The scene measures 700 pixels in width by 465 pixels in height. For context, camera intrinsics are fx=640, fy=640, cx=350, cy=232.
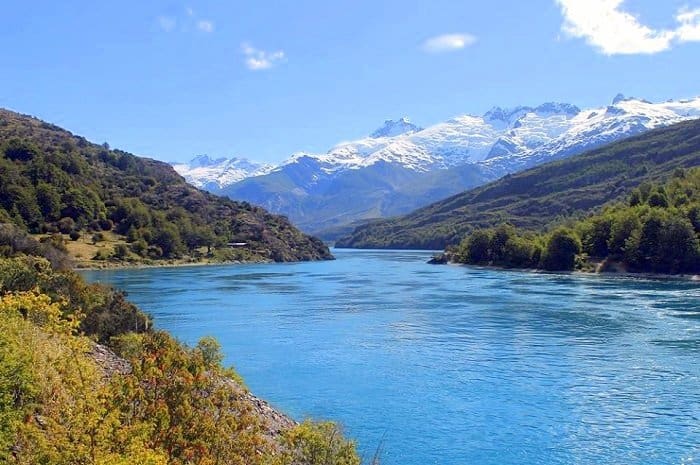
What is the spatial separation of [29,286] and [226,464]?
100ft

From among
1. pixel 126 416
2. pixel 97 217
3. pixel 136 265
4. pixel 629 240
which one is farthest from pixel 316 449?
pixel 97 217

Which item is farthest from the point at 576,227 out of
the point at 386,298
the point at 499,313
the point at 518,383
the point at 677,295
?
the point at 518,383

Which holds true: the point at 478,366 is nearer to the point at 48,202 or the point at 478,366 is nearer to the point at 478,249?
the point at 478,249

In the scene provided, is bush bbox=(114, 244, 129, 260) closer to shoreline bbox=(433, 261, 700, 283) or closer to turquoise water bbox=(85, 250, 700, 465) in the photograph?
turquoise water bbox=(85, 250, 700, 465)

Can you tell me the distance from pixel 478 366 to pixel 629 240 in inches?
3562

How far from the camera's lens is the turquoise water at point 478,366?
28.9 metres

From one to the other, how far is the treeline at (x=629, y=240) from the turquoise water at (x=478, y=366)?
27.7m

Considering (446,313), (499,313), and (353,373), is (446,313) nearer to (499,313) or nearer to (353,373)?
(499,313)

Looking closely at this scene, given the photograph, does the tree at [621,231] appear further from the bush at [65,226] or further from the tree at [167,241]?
the bush at [65,226]

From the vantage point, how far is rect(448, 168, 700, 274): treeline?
115 metres

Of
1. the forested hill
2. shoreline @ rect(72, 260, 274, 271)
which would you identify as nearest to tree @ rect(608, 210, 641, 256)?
shoreline @ rect(72, 260, 274, 271)

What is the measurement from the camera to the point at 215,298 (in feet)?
285

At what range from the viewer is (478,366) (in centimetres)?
4312

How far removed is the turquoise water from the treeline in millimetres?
27732
